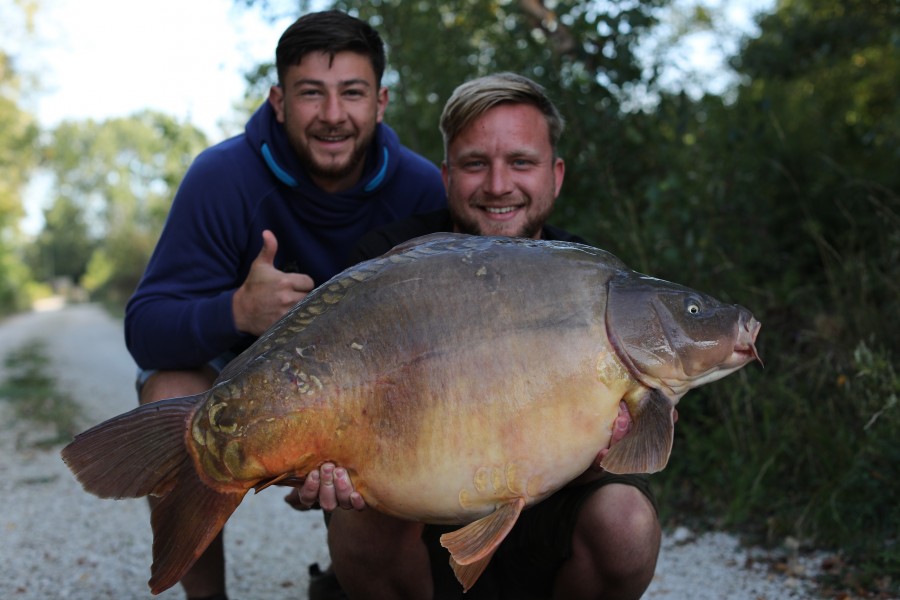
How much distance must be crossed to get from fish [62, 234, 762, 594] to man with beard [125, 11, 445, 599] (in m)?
0.82

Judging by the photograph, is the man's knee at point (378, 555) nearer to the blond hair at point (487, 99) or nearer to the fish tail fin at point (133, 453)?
the fish tail fin at point (133, 453)

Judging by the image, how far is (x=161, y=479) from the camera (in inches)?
67.8

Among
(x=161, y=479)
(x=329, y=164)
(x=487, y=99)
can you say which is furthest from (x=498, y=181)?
(x=161, y=479)

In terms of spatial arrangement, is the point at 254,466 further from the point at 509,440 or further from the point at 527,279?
the point at 527,279

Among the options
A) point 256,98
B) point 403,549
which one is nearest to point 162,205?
point 256,98

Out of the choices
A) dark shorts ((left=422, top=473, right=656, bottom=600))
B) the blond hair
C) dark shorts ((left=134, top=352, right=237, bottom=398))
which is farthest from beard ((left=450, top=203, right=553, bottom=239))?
dark shorts ((left=134, top=352, right=237, bottom=398))

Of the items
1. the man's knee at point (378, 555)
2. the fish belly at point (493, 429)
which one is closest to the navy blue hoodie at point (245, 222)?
the man's knee at point (378, 555)

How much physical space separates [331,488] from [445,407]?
291 millimetres

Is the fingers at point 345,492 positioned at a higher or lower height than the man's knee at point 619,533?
higher

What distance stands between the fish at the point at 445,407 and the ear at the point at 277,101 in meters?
1.32

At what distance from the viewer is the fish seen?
1.68m

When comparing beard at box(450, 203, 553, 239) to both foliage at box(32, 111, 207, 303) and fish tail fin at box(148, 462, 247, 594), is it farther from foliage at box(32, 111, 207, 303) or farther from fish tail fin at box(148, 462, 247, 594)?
foliage at box(32, 111, 207, 303)

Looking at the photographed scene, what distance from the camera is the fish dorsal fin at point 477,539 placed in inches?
66.0

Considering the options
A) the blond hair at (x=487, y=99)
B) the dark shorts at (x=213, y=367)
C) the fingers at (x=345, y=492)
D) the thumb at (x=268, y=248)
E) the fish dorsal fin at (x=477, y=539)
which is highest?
the blond hair at (x=487, y=99)
